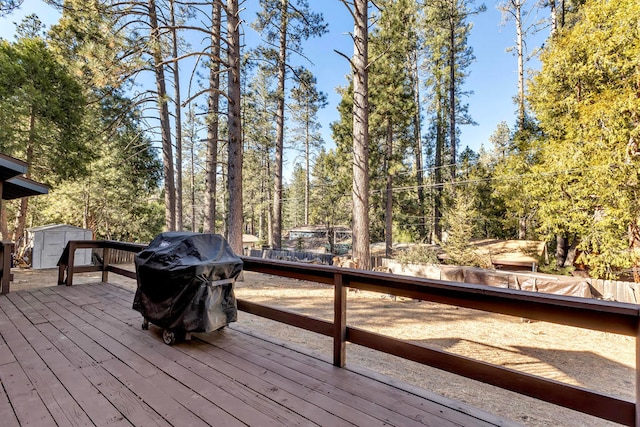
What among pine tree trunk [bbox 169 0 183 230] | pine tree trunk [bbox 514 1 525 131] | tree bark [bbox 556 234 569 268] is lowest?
tree bark [bbox 556 234 569 268]

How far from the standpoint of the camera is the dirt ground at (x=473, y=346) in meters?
3.49

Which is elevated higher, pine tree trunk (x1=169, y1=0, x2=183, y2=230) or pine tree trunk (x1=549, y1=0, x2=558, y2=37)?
pine tree trunk (x1=549, y1=0, x2=558, y2=37)

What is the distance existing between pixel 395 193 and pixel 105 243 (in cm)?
1723

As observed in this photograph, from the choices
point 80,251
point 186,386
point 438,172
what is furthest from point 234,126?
point 438,172

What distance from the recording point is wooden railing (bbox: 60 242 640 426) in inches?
49.5

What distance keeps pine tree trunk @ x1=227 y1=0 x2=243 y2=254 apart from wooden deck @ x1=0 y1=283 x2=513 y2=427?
518 cm

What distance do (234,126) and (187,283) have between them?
19.3 feet

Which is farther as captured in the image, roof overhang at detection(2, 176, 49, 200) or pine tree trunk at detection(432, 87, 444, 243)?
pine tree trunk at detection(432, 87, 444, 243)

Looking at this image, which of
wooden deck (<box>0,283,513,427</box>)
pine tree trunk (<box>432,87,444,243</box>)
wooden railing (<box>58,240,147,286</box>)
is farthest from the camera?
pine tree trunk (<box>432,87,444,243</box>)

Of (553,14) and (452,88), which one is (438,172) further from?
(553,14)

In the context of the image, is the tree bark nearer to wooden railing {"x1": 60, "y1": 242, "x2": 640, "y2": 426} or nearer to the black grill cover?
wooden railing {"x1": 60, "y1": 242, "x2": 640, "y2": 426}

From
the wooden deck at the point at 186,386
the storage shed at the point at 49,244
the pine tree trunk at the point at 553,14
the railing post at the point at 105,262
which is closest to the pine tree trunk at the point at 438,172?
the pine tree trunk at the point at 553,14

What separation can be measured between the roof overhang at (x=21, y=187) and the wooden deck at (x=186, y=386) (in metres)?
3.36

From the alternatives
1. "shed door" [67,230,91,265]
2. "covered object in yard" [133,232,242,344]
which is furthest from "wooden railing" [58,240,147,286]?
"shed door" [67,230,91,265]
